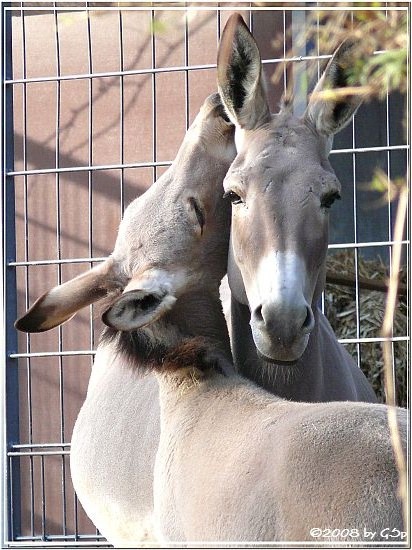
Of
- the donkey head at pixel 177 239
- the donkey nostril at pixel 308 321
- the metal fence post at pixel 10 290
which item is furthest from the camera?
the metal fence post at pixel 10 290

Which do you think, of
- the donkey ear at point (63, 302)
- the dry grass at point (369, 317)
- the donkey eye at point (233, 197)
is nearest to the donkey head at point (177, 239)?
the donkey ear at point (63, 302)

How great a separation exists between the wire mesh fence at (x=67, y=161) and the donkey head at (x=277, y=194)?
6.95 feet

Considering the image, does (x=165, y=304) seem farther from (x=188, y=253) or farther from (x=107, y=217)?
(x=107, y=217)

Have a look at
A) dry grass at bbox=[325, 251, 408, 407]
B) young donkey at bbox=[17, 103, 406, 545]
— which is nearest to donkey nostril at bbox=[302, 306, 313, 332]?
young donkey at bbox=[17, 103, 406, 545]

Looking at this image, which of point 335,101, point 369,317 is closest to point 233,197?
point 335,101

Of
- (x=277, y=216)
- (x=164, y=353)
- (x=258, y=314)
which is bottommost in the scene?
(x=164, y=353)

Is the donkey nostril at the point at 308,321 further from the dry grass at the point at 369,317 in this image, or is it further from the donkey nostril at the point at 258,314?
the dry grass at the point at 369,317

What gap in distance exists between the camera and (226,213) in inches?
115

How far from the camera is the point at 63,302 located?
2891 mm

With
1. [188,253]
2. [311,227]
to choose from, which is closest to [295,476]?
[311,227]

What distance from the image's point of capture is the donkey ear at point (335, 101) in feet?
9.05

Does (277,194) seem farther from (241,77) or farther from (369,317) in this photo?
(369,317)

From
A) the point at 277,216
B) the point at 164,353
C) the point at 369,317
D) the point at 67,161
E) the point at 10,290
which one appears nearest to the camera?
the point at 277,216

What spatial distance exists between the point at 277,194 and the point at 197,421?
1.96 ft
